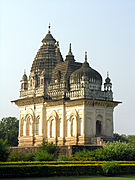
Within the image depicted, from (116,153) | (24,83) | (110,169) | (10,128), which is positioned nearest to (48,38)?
(24,83)

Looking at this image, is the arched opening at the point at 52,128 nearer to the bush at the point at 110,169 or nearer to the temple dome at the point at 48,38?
the temple dome at the point at 48,38

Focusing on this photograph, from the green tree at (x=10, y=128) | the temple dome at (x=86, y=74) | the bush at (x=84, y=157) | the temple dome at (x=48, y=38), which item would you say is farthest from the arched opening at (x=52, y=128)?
the green tree at (x=10, y=128)

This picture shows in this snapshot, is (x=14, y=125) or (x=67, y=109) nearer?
(x=67, y=109)

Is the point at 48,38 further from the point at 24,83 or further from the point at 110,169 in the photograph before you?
the point at 110,169

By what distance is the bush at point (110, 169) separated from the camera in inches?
1139

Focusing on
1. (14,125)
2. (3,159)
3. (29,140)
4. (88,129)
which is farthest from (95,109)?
(14,125)

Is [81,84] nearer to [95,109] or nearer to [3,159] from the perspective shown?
[95,109]

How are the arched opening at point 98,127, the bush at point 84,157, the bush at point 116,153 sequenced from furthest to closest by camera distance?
the arched opening at point 98,127 < the bush at point 116,153 < the bush at point 84,157

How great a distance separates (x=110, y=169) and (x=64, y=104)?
60.4ft

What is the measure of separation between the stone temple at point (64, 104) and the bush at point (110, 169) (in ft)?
47.3

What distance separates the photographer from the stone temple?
44781mm

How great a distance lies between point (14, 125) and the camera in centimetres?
7131

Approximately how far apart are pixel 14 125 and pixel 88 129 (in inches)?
1135

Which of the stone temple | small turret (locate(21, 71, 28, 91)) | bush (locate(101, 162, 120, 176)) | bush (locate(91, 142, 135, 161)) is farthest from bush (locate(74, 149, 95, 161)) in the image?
small turret (locate(21, 71, 28, 91))
